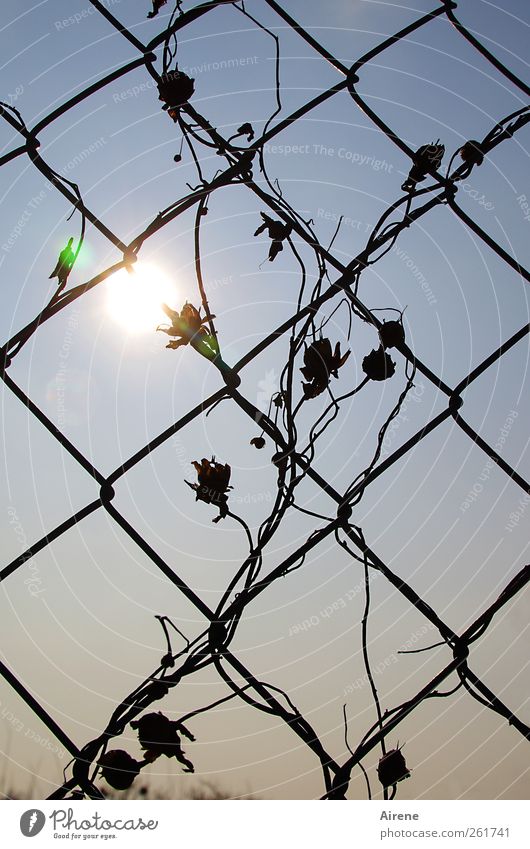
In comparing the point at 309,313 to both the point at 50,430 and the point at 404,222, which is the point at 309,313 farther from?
the point at 50,430

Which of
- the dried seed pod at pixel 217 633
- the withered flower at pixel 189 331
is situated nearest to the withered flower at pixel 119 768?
the dried seed pod at pixel 217 633

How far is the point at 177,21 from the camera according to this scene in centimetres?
87

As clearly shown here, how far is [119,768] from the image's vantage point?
68 centimetres

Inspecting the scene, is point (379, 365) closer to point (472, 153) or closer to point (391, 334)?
point (391, 334)

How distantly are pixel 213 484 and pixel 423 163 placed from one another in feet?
1.59

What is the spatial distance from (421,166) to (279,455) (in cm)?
41

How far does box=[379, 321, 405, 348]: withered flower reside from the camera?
0.80m

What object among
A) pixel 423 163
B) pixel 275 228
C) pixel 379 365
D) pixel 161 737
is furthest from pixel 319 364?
pixel 161 737

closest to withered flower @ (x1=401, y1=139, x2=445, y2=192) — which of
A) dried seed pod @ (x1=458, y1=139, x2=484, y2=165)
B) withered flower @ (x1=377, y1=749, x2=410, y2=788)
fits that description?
dried seed pod @ (x1=458, y1=139, x2=484, y2=165)

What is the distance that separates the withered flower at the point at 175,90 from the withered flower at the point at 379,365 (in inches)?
14.7

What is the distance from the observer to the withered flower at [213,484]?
2.45 feet

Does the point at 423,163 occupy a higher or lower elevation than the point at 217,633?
higher

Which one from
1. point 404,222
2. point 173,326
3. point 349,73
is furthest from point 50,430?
point 349,73

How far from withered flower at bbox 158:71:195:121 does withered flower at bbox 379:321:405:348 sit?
14.1 inches
